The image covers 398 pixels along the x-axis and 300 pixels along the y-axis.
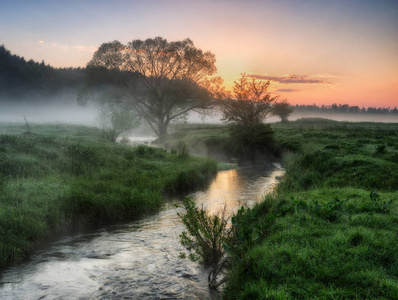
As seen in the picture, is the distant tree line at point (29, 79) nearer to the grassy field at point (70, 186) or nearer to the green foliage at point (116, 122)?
the green foliage at point (116, 122)

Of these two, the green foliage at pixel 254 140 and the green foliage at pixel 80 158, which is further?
the green foliage at pixel 254 140

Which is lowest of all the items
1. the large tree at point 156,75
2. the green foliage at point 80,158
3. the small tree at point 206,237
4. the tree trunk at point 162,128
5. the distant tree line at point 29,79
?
the small tree at point 206,237

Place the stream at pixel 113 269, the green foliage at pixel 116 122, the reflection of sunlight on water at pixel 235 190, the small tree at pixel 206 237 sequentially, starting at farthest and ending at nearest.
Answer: the green foliage at pixel 116 122
the reflection of sunlight on water at pixel 235 190
the small tree at pixel 206 237
the stream at pixel 113 269

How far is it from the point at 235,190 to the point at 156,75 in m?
29.2

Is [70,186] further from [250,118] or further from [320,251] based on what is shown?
[250,118]

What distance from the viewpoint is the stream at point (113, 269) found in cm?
696

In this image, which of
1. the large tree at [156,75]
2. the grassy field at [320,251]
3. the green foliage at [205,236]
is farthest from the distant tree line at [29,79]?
the grassy field at [320,251]

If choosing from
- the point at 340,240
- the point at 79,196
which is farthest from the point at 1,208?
the point at 340,240

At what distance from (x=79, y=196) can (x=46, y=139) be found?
41.1ft

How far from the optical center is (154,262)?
8.43 metres

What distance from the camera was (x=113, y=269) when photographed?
319 inches

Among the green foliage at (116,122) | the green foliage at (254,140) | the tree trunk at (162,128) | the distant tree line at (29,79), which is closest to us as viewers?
the green foliage at (254,140)

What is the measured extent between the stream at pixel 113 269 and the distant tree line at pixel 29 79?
3084 inches

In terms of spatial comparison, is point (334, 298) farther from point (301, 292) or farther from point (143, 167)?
point (143, 167)
